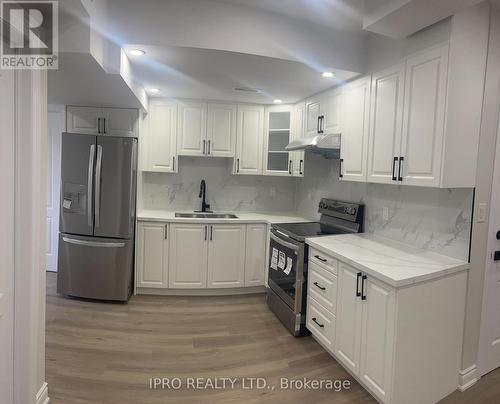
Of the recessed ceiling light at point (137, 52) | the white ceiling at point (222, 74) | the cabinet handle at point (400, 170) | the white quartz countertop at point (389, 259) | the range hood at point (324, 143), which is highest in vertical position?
the white ceiling at point (222, 74)

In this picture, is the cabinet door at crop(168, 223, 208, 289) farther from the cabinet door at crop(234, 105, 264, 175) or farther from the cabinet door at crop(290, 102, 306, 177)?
the cabinet door at crop(290, 102, 306, 177)

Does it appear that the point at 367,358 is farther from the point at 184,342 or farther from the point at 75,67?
the point at 75,67

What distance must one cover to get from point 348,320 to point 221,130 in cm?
266

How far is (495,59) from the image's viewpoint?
6.75ft

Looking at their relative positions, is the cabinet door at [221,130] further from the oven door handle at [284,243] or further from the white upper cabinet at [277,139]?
the oven door handle at [284,243]

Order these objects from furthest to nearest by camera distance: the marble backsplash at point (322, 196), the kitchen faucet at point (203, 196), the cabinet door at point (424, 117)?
the kitchen faucet at point (203, 196)
the marble backsplash at point (322, 196)
the cabinet door at point (424, 117)

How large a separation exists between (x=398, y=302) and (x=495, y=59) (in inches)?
67.8

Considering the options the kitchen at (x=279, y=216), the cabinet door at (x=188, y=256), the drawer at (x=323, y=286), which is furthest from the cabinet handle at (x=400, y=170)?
the cabinet door at (x=188, y=256)

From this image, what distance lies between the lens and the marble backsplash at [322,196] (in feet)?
7.30

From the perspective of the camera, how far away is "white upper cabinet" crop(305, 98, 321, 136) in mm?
3365

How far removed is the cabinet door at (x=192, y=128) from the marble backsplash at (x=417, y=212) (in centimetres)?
162

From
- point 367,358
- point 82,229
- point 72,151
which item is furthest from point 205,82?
point 367,358

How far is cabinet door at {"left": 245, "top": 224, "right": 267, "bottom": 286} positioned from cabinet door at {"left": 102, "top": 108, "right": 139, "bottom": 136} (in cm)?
183

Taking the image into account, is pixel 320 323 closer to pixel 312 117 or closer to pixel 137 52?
pixel 312 117
